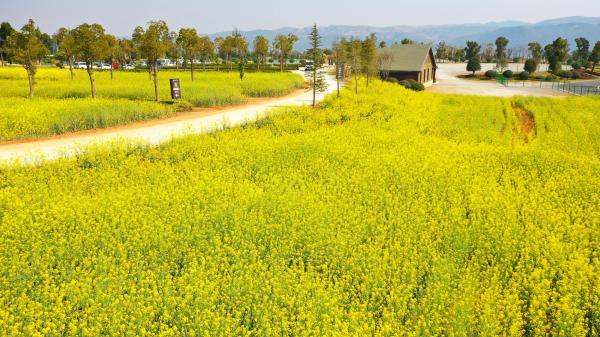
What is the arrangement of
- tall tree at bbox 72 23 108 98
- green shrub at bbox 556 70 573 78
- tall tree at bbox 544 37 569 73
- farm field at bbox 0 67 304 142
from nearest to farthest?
farm field at bbox 0 67 304 142 → tall tree at bbox 72 23 108 98 → green shrub at bbox 556 70 573 78 → tall tree at bbox 544 37 569 73

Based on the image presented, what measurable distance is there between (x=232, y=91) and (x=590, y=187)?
2452cm

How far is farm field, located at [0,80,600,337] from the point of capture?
6.58 metres

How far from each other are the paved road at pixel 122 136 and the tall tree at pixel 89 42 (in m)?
7.70

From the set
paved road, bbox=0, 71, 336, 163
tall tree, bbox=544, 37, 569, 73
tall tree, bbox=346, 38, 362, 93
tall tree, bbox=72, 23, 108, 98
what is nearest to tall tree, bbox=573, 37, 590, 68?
tall tree, bbox=544, 37, 569, 73

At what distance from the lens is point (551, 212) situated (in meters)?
10.6

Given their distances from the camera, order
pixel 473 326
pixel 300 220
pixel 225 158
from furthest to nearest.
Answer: pixel 225 158
pixel 300 220
pixel 473 326

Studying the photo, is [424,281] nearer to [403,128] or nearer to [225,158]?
[225,158]

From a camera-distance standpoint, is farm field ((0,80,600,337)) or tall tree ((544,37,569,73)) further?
tall tree ((544,37,569,73))

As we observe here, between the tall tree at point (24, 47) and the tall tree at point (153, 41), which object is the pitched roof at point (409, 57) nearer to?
the tall tree at point (153, 41)

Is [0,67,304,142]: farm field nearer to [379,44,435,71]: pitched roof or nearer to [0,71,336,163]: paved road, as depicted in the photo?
[0,71,336,163]: paved road

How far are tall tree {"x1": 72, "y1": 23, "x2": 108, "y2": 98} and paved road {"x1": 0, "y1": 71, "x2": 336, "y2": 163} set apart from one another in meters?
7.70

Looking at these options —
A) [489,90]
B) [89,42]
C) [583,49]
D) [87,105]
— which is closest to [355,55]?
[89,42]

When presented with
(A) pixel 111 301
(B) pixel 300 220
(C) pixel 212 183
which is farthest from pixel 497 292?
(C) pixel 212 183

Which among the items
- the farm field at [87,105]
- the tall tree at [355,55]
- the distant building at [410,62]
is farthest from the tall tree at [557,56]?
the farm field at [87,105]
